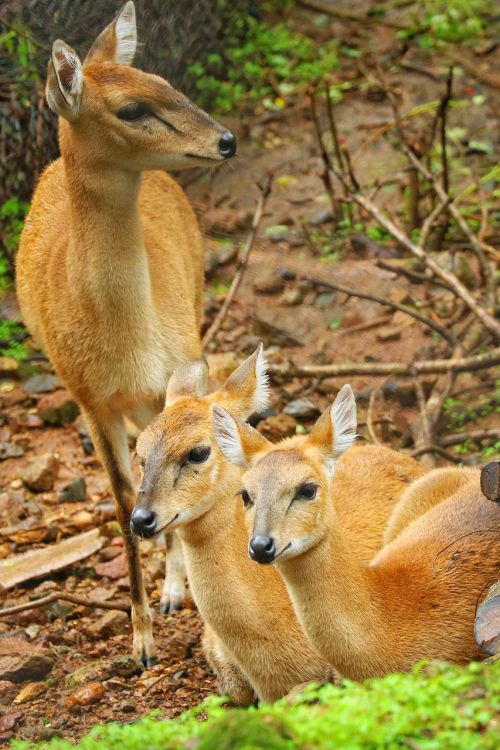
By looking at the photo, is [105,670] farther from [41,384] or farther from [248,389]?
[41,384]

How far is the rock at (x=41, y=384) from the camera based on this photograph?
9305mm

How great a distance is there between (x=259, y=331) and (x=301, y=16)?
17.9ft

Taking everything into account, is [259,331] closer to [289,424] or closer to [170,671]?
[289,424]

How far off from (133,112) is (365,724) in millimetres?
3664

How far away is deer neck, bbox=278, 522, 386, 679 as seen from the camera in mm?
4863

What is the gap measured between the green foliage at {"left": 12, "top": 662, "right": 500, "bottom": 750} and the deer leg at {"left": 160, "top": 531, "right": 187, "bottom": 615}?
3.23 metres

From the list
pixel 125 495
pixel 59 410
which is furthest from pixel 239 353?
pixel 125 495

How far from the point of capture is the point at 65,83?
6.00 meters

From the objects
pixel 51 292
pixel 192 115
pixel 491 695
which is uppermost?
pixel 192 115

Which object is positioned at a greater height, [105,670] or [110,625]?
[105,670]

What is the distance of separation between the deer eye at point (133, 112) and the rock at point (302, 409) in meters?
2.94

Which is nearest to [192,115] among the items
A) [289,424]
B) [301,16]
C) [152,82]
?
[152,82]

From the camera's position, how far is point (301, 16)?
13.5 metres

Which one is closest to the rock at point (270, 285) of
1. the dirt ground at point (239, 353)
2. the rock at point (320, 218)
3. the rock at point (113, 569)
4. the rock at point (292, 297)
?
the dirt ground at point (239, 353)
